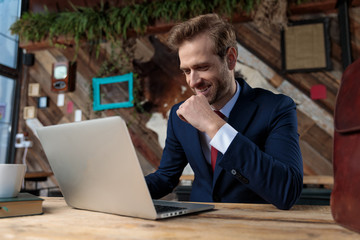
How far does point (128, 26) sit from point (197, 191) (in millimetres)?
2562

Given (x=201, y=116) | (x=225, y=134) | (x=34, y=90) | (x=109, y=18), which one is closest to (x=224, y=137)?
(x=225, y=134)

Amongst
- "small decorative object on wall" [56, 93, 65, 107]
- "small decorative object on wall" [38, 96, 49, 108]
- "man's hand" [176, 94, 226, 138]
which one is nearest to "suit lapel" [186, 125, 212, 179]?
"man's hand" [176, 94, 226, 138]

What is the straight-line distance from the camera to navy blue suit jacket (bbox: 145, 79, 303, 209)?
943 mm

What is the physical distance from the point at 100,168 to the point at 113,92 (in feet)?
9.65

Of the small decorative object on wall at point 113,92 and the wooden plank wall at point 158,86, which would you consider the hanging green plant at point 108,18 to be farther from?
the small decorative object on wall at point 113,92

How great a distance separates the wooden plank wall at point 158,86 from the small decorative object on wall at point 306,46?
7 cm

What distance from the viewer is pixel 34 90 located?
13.0ft

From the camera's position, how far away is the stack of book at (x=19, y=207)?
2.59ft

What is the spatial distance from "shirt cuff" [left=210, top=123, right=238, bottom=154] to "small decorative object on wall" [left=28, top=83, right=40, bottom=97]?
3.59 m

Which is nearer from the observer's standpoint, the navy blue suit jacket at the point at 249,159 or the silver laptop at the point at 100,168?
the silver laptop at the point at 100,168

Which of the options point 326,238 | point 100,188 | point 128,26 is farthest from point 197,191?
point 128,26

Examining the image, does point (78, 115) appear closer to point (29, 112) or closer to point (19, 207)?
point (29, 112)

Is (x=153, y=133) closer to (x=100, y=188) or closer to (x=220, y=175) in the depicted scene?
(x=220, y=175)

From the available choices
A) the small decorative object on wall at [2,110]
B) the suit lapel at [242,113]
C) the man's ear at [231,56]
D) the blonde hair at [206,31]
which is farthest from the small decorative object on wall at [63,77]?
the suit lapel at [242,113]
